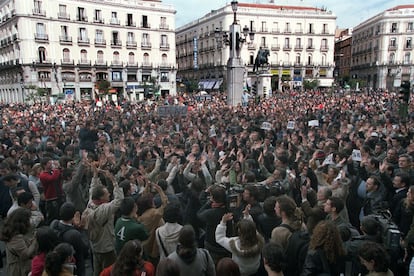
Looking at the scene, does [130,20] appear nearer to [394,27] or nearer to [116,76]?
[116,76]

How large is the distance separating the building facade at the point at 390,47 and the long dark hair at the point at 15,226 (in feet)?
191

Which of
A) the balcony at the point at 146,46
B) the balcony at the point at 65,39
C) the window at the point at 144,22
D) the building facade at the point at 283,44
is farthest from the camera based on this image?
the building facade at the point at 283,44

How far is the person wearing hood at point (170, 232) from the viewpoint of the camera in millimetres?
3531

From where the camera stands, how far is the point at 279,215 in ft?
12.0

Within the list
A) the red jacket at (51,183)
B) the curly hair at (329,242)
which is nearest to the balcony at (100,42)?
the red jacket at (51,183)

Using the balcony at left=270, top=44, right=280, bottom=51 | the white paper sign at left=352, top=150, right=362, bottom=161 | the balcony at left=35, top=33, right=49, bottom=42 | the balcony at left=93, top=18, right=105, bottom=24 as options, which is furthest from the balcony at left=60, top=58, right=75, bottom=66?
the white paper sign at left=352, top=150, right=362, bottom=161

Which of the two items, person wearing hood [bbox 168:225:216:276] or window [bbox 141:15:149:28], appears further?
window [bbox 141:15:149:28]

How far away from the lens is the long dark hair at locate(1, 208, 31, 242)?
3416 mm

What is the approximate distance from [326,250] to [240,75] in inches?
905

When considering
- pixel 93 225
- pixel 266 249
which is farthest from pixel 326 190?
pixel 93 225

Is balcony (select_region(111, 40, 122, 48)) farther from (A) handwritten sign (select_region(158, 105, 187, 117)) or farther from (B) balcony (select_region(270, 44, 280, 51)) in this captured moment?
(A) handwritten sign (select_region(158, 105, 187, 117))

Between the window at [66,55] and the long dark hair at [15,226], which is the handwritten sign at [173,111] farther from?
the window at [66,55]

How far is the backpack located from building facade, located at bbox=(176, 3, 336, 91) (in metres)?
52.4

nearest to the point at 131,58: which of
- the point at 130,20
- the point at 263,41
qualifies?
the point at 130,20
